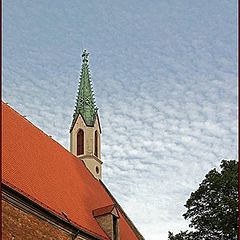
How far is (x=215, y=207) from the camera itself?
90.8ft

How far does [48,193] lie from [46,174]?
1563 millimetres

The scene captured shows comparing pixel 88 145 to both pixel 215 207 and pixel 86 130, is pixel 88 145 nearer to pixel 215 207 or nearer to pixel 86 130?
pixel 86 130

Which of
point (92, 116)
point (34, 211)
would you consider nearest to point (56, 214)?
point (34, 211)

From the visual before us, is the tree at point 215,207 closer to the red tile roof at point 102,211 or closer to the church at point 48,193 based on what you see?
the church at point 48,193

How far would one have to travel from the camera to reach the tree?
2680 cm

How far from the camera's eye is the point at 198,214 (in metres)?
28.2

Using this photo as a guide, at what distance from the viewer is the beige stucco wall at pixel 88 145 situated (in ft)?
103

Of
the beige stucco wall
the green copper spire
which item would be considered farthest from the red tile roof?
the green copper spire

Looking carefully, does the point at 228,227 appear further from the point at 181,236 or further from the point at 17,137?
the point at 17,137

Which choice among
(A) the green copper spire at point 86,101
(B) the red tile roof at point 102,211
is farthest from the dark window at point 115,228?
(A) the green copper spire at point 86,101

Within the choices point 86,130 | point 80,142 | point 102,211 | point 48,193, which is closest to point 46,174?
point 48,193

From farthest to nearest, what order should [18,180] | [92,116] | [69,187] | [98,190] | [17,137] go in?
[92,116] → [98,190] → [69,187] → [17,137] → [18,180]

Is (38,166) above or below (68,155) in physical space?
below

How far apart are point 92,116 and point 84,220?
11476 millimetres
